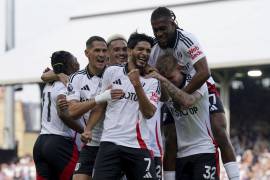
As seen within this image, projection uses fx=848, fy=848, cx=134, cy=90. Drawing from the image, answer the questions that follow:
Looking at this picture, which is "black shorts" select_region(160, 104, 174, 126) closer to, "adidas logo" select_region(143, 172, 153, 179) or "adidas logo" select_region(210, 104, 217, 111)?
"adidas logo" select_region(210, 104, 217, 111)

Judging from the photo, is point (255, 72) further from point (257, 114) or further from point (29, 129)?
point (29, 129)

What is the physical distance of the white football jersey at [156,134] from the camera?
845 centimetres

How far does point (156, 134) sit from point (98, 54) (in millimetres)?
1216

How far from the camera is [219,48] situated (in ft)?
65.0

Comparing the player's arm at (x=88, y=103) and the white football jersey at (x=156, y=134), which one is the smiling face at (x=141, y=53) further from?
the white football jersey at (x=156, y=134)

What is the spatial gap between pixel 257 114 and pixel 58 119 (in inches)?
457

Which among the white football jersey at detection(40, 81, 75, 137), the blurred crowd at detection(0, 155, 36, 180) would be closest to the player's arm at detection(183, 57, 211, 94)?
the white football jersey at detection(40, 81, 75, 137)

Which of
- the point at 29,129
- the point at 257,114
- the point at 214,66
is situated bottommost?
the point at 29,129

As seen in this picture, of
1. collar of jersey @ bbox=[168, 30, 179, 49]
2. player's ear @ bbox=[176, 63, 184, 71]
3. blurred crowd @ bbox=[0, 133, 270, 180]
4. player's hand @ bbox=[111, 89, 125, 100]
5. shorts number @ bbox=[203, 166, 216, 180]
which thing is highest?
collar of jersey @ bbox=[168, 30, 179, 49]

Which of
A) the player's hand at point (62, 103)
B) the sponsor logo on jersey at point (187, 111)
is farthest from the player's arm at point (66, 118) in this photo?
the sponsor logo on jersey at point (187, 111)

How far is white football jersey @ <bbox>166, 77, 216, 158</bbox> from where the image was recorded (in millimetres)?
8773

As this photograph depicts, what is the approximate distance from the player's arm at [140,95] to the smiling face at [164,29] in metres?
0.57

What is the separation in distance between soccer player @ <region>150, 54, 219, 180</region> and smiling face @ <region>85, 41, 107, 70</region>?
83cm

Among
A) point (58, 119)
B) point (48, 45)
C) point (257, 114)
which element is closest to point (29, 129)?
point (48, 45)
